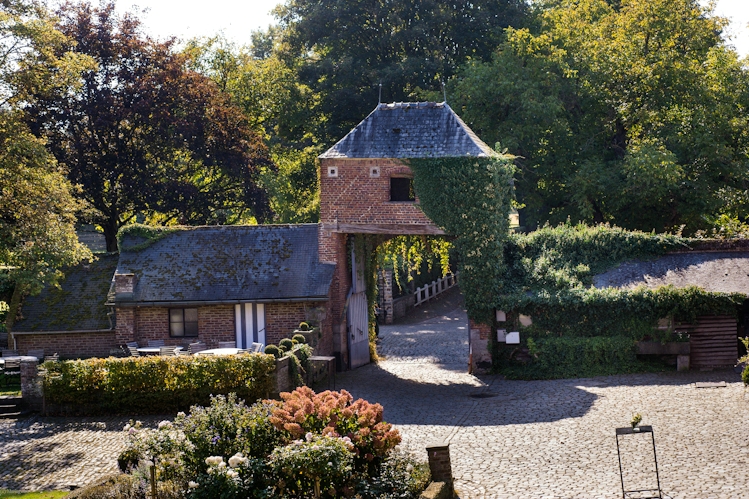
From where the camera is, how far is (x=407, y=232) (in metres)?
25.6

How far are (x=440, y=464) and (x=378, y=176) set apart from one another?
45.3ft

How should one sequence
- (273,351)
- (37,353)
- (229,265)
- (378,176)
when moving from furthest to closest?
1. (229,265)
2. (37,353)
3. (378,176)
4. (273,351)

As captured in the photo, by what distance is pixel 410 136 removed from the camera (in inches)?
1022

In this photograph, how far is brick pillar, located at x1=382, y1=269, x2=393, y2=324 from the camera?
121 ft

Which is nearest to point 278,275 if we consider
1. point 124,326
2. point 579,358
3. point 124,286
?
point 124,286

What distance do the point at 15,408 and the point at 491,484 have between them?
12504 millimetres

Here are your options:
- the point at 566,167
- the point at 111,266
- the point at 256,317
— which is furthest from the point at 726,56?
the point at 111,266

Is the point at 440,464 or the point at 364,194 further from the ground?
the point at 364,194

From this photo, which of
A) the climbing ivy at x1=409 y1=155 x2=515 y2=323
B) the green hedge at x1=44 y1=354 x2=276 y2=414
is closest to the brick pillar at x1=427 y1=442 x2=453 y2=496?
the green hedge at x1=44 y1=354 x2=276 y2=414

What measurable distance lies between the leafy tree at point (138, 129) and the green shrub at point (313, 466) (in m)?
23.7

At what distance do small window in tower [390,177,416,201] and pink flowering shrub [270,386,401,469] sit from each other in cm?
1358

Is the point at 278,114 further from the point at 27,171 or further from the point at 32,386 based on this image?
the point at 32,386

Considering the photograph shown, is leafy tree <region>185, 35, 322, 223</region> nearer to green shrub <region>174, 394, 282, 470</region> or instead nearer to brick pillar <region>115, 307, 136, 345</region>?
brick pillar <region>115, 307, 136, 345</region>

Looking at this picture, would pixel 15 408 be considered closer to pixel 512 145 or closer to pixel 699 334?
pixel 699 334
